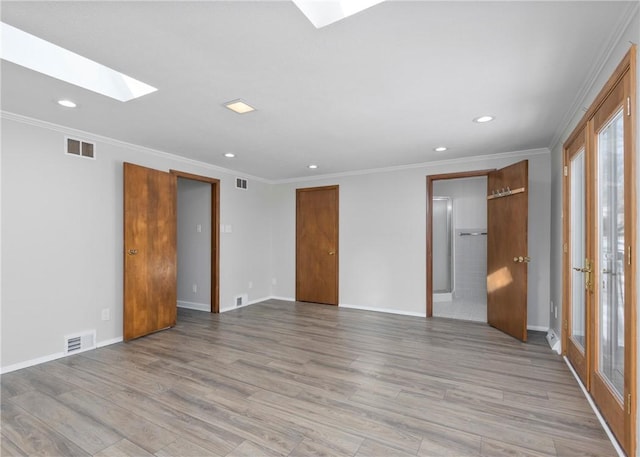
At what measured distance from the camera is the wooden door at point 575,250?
2.64 metres

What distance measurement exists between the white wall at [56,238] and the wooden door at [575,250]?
15.4 feet

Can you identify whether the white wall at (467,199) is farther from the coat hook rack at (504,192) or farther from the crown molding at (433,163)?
the coat hook rack at (504,192)

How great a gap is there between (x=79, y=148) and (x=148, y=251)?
1.34 metres

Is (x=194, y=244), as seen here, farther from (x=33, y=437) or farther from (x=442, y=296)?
(x=442, y=296)

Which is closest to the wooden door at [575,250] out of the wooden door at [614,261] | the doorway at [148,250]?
the wooden door at [614,261]

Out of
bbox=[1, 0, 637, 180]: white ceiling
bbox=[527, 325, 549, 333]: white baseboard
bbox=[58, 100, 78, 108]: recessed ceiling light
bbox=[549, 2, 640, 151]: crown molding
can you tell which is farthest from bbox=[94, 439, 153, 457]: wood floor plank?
bbox=[527, 325, 549, 333]: white baseboard

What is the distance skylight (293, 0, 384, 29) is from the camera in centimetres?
152

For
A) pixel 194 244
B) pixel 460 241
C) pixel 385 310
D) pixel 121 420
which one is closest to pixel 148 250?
pixel 194 244

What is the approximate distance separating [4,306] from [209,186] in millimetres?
2925

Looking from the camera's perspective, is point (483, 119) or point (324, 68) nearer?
point (324, 68)

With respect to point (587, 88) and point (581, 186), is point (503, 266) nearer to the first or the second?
point (581, 186)

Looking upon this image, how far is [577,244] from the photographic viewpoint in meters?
2.88

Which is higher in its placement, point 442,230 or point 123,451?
point 442,230

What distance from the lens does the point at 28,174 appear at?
294 cm
